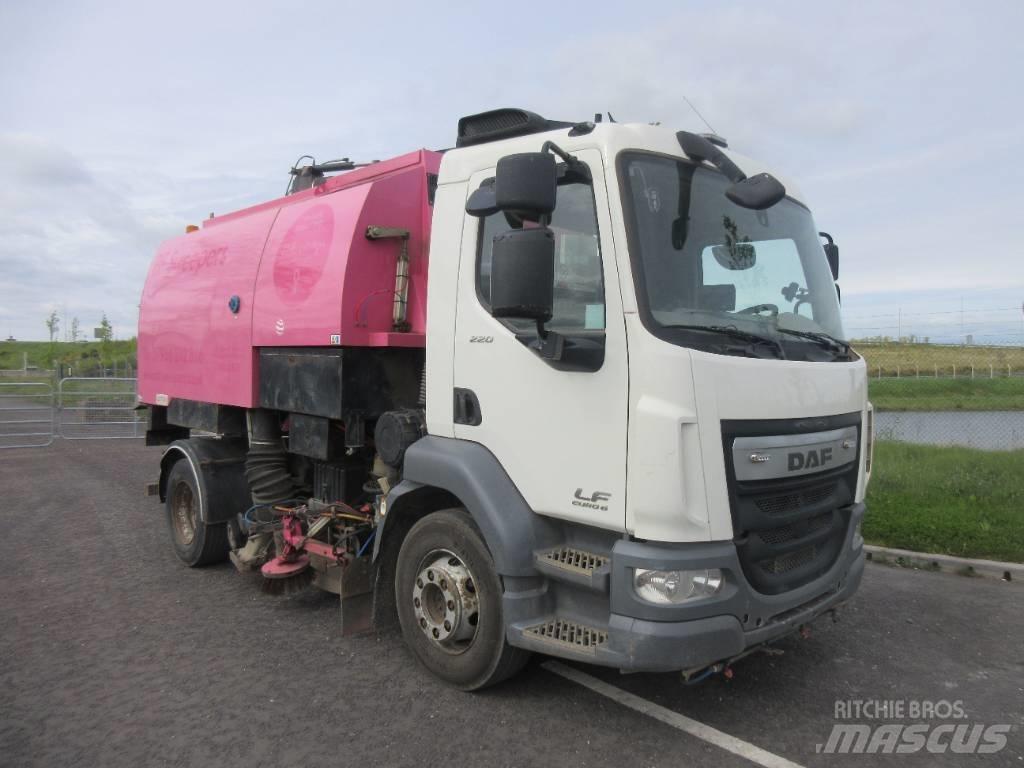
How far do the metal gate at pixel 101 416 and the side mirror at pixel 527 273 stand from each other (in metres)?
16.0

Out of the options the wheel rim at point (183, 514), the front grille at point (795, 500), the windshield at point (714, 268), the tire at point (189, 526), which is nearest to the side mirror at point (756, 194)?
the windshield at point (714, 268)

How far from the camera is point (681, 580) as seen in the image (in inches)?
127

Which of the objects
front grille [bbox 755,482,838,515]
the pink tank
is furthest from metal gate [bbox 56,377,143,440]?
front grille [bbox 755,482,838,515]

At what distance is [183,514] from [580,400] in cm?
495

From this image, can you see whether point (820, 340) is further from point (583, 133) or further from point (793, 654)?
point (793, 654)

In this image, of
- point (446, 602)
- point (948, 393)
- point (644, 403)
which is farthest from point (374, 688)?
point (948, 393)

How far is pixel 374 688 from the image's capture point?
13.8ft

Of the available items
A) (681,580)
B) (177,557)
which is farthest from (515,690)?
(177,557)

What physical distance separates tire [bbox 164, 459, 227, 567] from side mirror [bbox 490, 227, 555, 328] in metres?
4.25

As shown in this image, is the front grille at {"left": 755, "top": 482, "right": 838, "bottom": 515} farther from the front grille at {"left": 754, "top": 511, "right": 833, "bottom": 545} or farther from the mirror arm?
the mirror arm

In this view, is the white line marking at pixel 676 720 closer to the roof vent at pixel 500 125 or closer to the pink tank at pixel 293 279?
the pink tank at pixel 293 279

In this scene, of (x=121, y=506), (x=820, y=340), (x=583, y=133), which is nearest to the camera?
(x=583, y=133)

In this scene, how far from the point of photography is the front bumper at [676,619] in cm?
318

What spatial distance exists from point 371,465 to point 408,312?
119 centimetres
